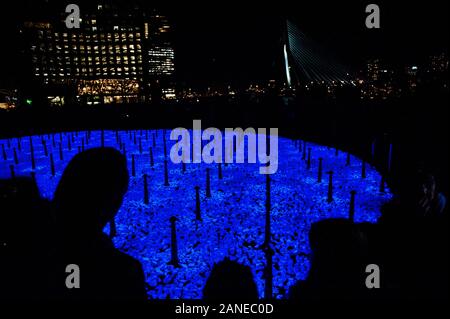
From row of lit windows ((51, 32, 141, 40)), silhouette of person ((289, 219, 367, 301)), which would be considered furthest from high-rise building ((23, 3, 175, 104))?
silhouette of person ((289, 219, 367, 301))

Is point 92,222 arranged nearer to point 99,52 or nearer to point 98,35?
point 99,52

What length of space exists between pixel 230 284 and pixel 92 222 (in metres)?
1.06

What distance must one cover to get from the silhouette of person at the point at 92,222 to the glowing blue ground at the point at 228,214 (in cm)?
291

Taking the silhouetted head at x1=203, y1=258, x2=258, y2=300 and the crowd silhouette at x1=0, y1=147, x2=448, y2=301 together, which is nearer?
Result: the crowd silhouette at x1=0, y1=147, x2=448, y2=301

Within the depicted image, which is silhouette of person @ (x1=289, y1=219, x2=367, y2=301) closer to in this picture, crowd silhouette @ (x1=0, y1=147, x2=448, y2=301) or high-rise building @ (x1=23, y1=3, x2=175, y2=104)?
crowd silhouette @ (x1=0, y1=147, x2=448, y2=301)

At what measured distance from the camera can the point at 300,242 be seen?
6285 millimetres

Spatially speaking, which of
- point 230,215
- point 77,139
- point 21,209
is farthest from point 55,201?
point 77,139

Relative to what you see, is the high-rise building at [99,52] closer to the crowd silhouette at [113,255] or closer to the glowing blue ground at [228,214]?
the glowing blue ground at [228,214]

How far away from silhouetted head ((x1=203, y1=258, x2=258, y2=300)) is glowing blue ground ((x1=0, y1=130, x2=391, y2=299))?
2.85 meters

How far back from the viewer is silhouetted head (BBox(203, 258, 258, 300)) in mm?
2070

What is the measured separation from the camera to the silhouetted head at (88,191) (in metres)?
1.73

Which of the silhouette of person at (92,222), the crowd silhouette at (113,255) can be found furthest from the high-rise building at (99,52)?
the silhouette of person at (92,222)

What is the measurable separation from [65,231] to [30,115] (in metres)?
26.0

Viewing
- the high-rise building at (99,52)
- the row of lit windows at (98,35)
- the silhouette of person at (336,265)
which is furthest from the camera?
the row of lit windows at (98,35)
